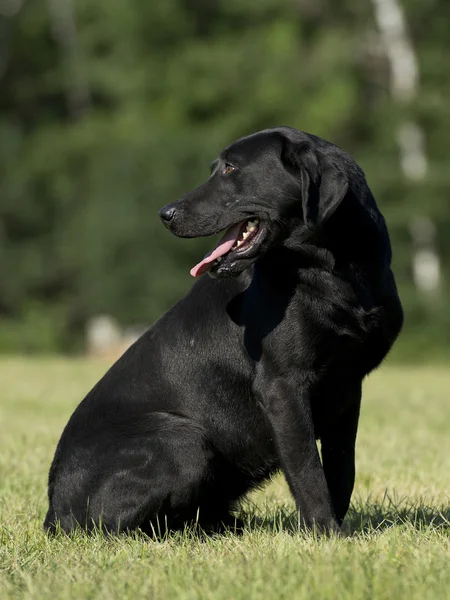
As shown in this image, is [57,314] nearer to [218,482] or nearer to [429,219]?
[429,219]

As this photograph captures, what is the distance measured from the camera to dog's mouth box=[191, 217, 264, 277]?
3.79 m

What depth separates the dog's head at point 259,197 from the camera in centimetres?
369

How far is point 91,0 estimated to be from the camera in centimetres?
2398

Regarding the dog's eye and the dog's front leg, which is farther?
the dog's eye

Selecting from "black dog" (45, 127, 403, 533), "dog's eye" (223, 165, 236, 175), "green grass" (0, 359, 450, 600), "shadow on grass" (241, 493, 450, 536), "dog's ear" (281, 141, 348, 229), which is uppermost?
"dog's eye" (223, 165, 236, 175)

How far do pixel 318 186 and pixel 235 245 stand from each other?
42 cm

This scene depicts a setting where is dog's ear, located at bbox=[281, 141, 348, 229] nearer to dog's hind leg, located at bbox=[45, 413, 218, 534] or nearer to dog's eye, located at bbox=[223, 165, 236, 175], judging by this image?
dog's eye, located at bbox=[223, 165, 236, 175]

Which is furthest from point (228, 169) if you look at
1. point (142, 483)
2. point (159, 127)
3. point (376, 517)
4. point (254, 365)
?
point (159, 127)

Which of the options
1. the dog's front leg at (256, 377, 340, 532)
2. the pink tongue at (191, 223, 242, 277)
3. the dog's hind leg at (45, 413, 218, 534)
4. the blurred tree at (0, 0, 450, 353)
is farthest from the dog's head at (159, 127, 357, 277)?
the blurred tree at (0, 0, 450, 353)

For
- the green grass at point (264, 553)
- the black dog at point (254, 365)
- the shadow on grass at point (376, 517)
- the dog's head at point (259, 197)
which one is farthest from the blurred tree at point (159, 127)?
the dog's head at point (259, 197)

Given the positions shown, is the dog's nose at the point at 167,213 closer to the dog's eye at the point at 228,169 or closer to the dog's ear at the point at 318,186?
the dog's eye at the point at 228,169

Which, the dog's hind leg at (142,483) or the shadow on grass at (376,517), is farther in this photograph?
the shadow on grass at (376,517)

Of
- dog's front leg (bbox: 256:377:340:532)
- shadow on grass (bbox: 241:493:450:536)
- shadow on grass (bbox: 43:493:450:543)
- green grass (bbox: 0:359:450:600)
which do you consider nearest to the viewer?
green grass (bbox: 0:359:450:600)

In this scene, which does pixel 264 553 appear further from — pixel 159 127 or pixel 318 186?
pixel 159 127
